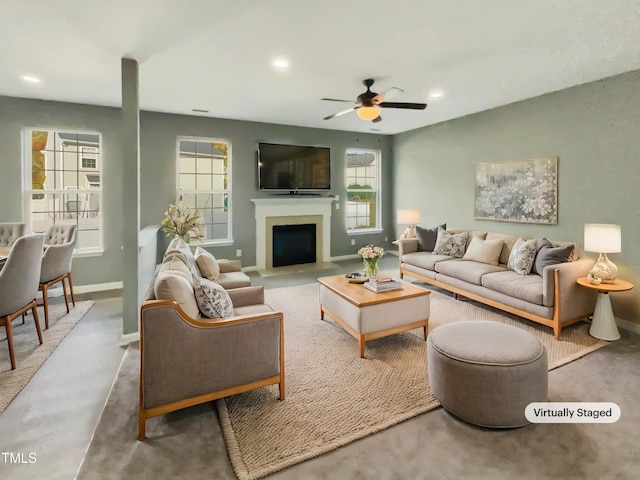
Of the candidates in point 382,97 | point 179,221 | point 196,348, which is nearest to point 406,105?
point 382,97

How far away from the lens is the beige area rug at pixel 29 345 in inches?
95.5

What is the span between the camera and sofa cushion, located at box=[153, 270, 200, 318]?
6.41ft

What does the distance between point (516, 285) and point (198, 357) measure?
3224mm

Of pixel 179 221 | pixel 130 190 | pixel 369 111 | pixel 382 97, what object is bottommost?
pixel 179 221

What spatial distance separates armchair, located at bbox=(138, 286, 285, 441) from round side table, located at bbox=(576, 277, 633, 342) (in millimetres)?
3107

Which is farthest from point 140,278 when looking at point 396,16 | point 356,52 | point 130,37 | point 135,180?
point 396,16

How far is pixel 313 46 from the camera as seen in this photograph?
2.95 metres

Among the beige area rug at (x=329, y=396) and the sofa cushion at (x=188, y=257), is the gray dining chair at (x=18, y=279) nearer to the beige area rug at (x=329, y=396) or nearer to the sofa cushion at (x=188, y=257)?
the sofa cushion at (x=188, y=257)

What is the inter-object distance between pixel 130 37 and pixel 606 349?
16.3ft

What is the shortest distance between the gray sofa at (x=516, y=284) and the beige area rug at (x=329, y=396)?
0.21m

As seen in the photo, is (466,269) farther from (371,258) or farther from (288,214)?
(288,214)

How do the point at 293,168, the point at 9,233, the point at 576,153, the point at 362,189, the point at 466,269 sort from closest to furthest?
the point at 576,153, the point at 9,233, the point at 466,269, the point at 293,168, the point at 362,189

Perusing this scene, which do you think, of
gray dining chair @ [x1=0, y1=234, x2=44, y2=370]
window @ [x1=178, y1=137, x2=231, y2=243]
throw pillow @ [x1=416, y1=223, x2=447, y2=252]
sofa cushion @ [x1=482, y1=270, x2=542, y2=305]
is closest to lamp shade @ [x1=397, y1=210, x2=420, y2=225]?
throw pillow @ [x1=416, y1=223, x2=447, y2=252]

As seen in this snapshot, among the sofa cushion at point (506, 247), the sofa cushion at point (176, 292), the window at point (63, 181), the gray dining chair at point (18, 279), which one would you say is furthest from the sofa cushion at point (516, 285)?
the window at point (63, 181)
